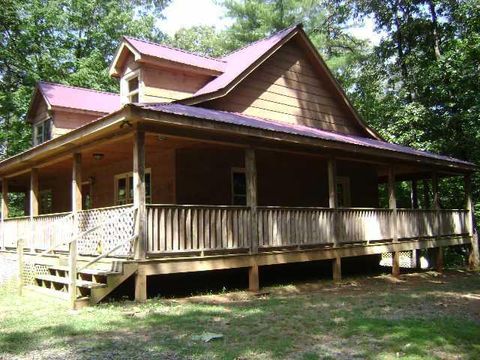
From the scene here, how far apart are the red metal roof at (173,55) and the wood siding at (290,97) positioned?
1.49 m

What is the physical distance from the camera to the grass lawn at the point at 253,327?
6289 mm

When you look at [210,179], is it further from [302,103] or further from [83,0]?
[83,0]

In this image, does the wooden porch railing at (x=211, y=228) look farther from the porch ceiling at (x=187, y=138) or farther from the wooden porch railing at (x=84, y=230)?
the porch ceiling at (x=187, y=138)

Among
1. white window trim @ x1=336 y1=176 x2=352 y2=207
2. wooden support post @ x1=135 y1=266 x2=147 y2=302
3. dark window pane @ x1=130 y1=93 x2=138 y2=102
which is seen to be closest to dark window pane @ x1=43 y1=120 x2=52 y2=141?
dark window pane @ x1=130 y1=93 x2=138 y2=102

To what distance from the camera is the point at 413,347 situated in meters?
6.47

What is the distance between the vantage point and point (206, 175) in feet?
47.7

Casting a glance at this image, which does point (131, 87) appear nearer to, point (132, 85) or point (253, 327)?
point (132, 85)

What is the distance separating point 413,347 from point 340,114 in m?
13.5

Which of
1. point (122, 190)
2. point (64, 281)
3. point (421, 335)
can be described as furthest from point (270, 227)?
point (122, 190)

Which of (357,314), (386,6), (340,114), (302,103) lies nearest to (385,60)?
(386,6)

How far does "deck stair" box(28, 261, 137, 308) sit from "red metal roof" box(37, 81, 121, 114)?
325 inches

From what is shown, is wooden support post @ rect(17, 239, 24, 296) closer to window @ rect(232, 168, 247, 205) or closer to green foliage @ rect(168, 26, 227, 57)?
window @ rect(232, 168, 247, 205)

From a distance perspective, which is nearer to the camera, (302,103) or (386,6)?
(302,103)

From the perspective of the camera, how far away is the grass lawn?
6.29 m
